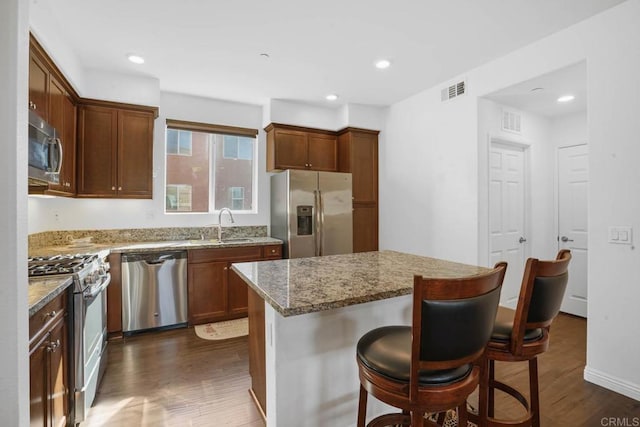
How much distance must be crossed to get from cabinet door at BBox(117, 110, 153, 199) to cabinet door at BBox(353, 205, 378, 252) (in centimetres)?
271

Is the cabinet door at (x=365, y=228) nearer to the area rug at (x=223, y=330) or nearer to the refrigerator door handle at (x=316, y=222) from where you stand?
the refrigerator door handle at (x=316, y=222)

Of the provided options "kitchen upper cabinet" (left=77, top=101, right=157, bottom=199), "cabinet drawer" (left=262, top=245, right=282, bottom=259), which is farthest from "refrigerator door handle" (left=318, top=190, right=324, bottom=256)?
"kitchen upper cabinet" (left=77, top=101, right=157, bottom=199)

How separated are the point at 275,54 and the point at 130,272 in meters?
2.65

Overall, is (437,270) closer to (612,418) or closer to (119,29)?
(612,418)

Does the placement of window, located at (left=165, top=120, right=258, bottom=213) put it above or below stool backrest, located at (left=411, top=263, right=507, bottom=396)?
above

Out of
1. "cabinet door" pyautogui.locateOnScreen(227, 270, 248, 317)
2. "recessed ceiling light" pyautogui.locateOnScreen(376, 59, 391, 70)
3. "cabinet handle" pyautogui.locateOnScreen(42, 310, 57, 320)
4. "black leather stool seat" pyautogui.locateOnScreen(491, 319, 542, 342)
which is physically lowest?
"cabinet door" pyautogui.locateOnScreen(227, 270, 248, 317)

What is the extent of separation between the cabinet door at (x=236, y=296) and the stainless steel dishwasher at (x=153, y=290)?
1.62 feet

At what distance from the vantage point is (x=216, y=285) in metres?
3.55

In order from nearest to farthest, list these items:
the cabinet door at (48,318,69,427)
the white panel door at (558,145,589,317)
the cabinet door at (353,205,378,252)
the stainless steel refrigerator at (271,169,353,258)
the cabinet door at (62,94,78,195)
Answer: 1. the cabinet door at (48,318,69,427)
2. the cabinet door at (62,94,78,195)
3. the white panel door at (558,145,589,317)
4. the stainless steel refrigerator at (271,169,353,258)
5. the cabinet door at (353,205,378,252)

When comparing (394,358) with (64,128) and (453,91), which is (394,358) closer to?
(453,91)

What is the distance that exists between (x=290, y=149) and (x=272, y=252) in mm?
1470

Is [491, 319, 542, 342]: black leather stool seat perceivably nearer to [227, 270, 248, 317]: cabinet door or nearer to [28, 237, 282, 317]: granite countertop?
[28, 237, 282, 317]: granite countertop

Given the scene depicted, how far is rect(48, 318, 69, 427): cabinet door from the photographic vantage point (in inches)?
58.1

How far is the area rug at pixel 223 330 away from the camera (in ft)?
10.4
